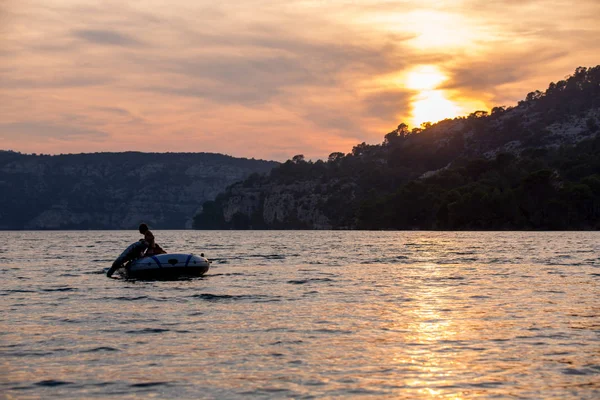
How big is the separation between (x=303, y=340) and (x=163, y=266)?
735 inches

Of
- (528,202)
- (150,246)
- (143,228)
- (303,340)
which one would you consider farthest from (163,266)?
(528,202)

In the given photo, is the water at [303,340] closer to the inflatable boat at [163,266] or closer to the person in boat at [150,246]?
the inflatable boat at [163,266]

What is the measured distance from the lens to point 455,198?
→ 187625mm

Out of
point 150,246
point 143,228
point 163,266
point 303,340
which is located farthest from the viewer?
point 150,246

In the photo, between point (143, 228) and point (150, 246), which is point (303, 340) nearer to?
point (143, 228)

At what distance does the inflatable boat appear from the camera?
Result: 34562mm

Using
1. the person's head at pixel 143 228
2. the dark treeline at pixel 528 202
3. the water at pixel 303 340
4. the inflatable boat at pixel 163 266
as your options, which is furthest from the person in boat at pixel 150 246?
the dark treeline at pixel 528 202

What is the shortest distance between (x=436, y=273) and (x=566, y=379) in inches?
1022

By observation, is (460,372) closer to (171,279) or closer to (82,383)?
(82,383)

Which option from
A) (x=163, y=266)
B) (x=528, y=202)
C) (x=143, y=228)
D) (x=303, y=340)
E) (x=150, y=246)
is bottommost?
(x=303, y=340)

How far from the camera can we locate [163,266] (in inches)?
1358

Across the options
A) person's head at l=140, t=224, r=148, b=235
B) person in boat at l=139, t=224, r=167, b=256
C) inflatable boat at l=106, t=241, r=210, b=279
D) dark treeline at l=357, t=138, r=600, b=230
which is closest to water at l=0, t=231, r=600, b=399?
inflatable boat at l=106, t=241, r=210, b=279

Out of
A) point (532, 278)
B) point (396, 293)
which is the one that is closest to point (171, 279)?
point (396, 293)

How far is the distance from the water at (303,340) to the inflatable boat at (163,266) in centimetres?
261
